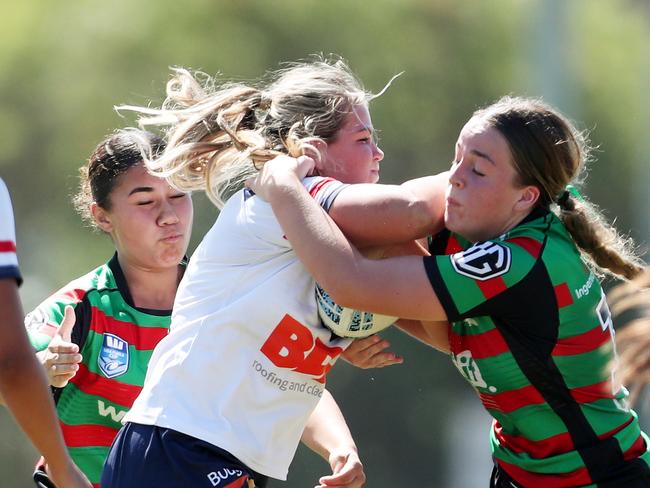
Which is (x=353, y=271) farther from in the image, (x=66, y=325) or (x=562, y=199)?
(x=66, y=325)

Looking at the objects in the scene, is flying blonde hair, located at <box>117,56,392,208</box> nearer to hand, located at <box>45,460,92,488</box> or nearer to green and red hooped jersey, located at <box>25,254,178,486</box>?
green and red hooped jersey, located at <box>25,254,178,486</box>

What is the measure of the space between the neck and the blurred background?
227 cm

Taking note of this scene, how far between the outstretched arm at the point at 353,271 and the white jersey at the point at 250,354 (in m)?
0.09

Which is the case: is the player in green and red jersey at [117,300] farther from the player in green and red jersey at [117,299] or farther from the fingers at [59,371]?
the fingers at [59,371]

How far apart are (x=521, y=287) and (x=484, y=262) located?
0.34ft

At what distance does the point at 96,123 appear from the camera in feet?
24.5

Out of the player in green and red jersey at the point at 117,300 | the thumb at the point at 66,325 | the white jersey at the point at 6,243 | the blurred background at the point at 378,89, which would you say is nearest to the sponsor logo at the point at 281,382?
the white jersey at the point at 6,243

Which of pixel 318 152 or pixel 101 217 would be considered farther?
pixel 101 217

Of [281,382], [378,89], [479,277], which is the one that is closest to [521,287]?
[479,277]

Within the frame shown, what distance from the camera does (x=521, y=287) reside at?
2.57 metres

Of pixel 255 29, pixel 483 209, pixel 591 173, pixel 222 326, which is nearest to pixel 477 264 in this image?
pixel 483 209

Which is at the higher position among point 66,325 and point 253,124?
point 253,124

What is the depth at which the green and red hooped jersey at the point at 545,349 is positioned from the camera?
2570 millimetres

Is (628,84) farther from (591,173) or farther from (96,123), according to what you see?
(96,123)
